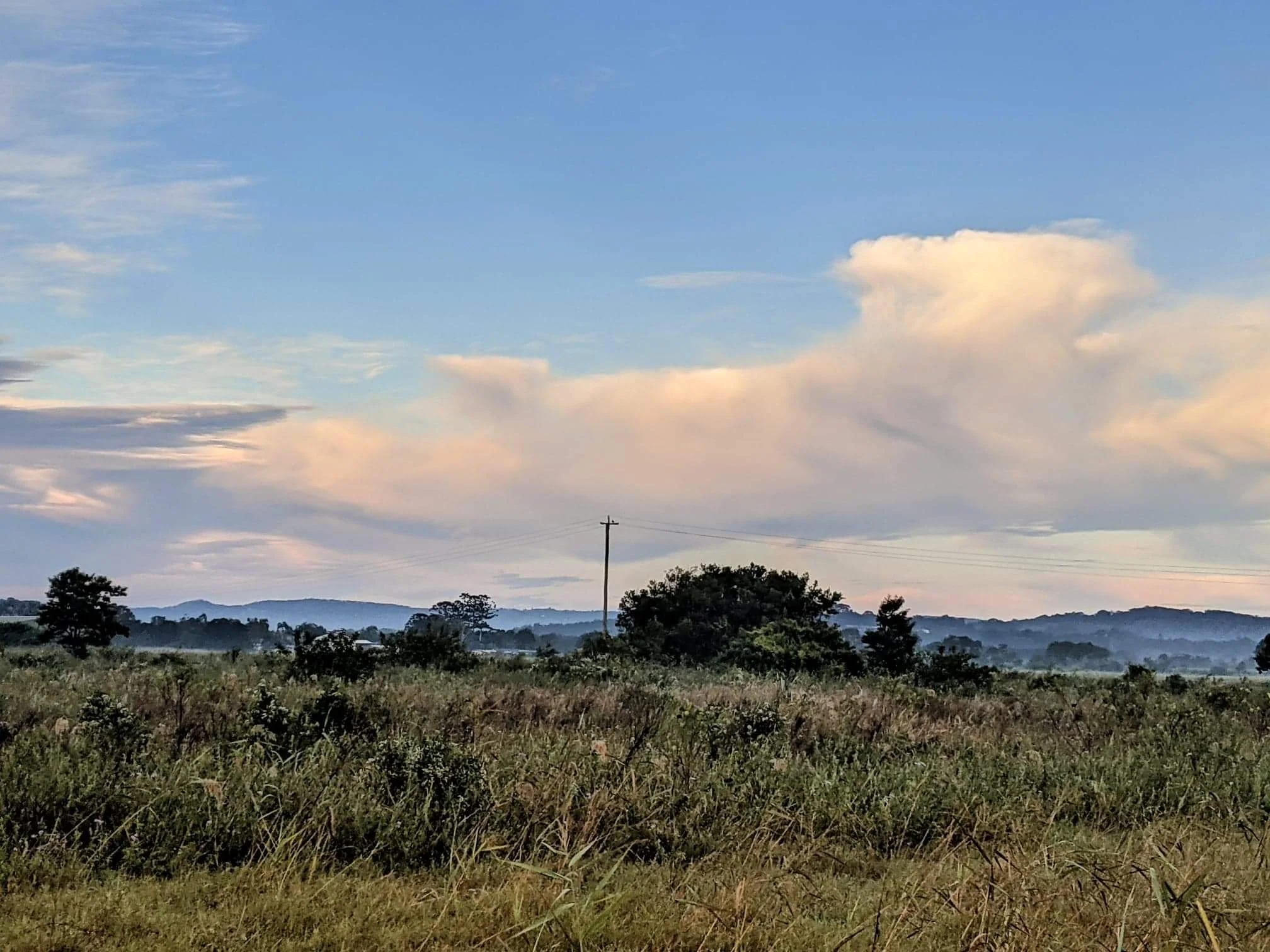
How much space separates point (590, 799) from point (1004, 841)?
362 centimetres

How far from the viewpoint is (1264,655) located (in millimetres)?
59250

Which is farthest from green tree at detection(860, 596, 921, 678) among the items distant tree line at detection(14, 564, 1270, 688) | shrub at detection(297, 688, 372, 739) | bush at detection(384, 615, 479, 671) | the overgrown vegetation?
A: shrub at detection(297, 688, 372, 739)

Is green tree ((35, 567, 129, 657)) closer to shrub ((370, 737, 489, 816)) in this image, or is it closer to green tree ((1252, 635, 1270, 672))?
shrub ((370, 737, 489, 816))

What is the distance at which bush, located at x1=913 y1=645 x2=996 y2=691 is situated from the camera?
105 feet

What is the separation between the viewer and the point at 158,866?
773 cm

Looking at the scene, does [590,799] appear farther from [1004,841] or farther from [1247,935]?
[1247,935]

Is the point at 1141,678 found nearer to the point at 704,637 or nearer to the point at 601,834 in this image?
the point at 704,637

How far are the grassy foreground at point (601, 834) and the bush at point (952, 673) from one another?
16.2 metres

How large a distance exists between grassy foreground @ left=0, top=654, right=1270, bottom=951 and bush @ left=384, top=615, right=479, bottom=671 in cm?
1755

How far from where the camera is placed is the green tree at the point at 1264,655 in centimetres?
5906

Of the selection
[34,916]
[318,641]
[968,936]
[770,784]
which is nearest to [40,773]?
[34,916]

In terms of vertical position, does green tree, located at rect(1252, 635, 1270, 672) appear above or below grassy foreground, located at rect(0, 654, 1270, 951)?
below

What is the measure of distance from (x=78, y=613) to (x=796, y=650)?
3151cm

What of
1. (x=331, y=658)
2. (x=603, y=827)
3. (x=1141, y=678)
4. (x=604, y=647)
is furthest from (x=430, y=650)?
(x=603, y=827)
